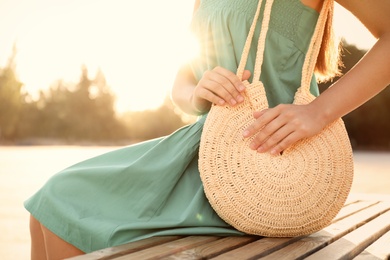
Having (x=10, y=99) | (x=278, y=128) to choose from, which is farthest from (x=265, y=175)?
(x=10, y=99)

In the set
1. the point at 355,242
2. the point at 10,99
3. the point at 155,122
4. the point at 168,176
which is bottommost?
the point at 155,122

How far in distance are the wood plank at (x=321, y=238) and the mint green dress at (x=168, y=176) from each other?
6.6 inches

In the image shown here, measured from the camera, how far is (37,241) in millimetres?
1537

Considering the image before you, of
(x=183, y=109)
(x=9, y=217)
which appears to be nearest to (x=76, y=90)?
(x=9, y=217)

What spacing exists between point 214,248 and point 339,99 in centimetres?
49

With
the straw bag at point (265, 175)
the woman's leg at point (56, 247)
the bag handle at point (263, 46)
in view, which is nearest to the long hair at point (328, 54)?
the bag handle at point (263, 46)

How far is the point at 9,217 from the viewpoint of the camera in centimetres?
543

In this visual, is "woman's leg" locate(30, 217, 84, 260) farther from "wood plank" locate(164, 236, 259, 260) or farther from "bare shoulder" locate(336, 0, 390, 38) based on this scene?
"bare shoulder" locate(336, 0, 390, 38)

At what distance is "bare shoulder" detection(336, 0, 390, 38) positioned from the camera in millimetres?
1451

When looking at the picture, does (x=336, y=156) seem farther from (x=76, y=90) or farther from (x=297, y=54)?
(x=76, y=90)

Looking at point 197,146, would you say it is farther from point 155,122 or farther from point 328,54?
point 155,122

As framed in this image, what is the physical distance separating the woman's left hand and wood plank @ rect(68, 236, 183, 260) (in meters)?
0.32

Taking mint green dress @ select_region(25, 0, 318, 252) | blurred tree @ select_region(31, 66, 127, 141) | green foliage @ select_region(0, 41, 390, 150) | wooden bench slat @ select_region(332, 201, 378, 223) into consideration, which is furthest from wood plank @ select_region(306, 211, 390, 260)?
blurred tree @ select_region(31, 66, 127, 141)

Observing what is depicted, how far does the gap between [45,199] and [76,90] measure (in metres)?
38.2
